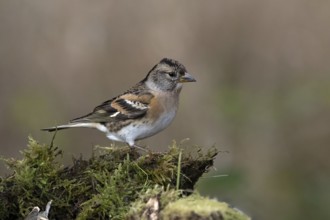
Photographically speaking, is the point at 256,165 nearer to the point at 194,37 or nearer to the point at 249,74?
the point at 249,74

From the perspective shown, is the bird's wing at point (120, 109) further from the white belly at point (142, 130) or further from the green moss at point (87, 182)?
the green moss at point (87, 182)

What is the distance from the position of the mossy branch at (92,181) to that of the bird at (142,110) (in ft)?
6.99

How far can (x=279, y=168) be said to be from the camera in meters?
9.39

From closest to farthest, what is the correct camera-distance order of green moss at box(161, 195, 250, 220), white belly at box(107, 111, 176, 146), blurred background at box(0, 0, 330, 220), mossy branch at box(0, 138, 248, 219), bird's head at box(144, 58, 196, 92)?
green moss at box(161, 195, 250, 220)
mossy branch at box(0, 138, 248, 219)
white belly at box(107, 111, 176, 146)
bird's head at box(144, 58, 196, 92)
blurred background at box(0, 0, 330, 220)

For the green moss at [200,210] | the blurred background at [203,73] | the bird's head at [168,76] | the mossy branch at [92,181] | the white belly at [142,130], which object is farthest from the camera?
the blurred background at [203,73]

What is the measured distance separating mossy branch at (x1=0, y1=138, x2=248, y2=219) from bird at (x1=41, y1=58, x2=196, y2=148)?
2129 mm

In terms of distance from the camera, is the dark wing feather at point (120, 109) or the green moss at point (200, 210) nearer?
the green moss at point (200, 210)

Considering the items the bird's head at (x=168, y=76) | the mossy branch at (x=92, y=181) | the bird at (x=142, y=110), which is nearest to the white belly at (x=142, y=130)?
the bird at (x=142, y=110)

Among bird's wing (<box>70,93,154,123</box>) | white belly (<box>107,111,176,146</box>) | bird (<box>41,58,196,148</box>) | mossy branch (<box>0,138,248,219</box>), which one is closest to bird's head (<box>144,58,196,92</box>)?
bird (<box>41,58,196,148</box>)

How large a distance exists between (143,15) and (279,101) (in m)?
3.26

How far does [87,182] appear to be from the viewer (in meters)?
4.52

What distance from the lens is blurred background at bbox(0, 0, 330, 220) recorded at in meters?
9.36

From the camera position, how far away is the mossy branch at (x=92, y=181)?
427 cm

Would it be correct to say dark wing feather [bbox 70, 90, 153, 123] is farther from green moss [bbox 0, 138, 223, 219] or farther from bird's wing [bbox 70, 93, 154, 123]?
green moss [bbox 0, 138, 223, 219]
